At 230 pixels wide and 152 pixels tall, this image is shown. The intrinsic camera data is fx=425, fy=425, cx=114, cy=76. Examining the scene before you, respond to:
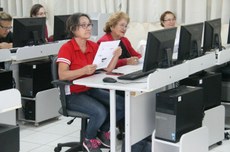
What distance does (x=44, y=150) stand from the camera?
12.0 ft

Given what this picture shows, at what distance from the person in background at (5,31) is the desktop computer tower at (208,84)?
188 cm

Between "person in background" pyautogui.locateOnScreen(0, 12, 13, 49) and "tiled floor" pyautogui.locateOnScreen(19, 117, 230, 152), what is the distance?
2.78ft

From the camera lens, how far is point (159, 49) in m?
2.98

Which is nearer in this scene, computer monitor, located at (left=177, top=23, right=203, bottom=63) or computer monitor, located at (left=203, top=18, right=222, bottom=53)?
computer monitor, located at (left=177, top=23, right=203, bottom=63)

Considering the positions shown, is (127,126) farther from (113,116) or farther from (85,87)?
(85,87)

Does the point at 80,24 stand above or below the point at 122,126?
above

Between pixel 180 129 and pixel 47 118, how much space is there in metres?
1.88

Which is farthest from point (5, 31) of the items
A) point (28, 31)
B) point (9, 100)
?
point (9, 100)

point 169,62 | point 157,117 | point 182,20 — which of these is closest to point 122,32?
point 169,62

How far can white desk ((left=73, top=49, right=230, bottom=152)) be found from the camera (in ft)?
9.14

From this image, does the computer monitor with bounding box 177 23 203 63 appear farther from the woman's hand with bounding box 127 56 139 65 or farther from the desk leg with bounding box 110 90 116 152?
the desk leg with bounding box 110 90 116 152

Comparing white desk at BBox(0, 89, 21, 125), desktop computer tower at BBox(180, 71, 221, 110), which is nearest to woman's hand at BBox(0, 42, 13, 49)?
desktop computer tower at BBox(180, 71, 221, 110)

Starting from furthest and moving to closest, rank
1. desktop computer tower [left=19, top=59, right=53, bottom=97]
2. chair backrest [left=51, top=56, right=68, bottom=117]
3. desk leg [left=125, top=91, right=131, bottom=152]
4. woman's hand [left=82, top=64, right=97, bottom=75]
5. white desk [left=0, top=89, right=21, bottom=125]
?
desktop computer tower [left=19, top=59, right=53, bottom=97] < chair backrest [left=51, top=56, right=68, bottom=117] < woman's hand [left=82, top=64, right=97, bottom=75] < desk leg [left=125, top=91, right=131, bottom=152] < white desk [left=0, top=89, right=21, bottom=125]

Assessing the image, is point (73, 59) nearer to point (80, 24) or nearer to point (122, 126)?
point (80, 24)
